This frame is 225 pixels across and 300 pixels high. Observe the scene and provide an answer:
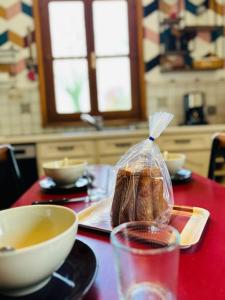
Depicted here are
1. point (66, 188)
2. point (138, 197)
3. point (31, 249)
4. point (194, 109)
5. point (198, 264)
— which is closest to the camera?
point (31, 249)

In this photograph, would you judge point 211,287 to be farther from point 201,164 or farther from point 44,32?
point 44,32

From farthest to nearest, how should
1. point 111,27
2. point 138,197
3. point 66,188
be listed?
1. point 111,27
2. point 66,188
3. point 138,197

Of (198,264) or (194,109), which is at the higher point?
(194,109)

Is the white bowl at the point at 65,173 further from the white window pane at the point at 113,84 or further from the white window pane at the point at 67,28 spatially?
the white window pane at the point at 67,28

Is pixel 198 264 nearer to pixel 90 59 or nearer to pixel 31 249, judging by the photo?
pixel 31 249

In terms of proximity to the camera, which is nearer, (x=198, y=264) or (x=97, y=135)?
(x=198, y=264)

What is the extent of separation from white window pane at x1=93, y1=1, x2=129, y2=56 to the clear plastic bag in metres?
2.62

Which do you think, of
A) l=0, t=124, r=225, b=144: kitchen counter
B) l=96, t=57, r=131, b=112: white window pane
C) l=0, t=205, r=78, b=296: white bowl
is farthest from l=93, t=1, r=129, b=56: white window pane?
l=0, t=205, r=78, b=296: white bowl

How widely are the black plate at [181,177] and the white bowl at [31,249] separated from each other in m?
0.59

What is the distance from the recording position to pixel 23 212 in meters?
0.67

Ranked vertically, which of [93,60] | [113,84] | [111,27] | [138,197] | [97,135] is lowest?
[97,135]

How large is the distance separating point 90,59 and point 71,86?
335mm

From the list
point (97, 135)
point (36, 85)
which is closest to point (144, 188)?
point (97, 135)

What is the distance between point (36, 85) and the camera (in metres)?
3.12
